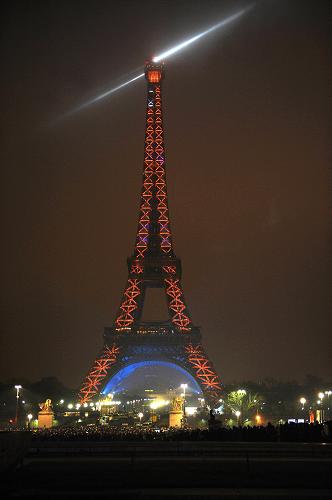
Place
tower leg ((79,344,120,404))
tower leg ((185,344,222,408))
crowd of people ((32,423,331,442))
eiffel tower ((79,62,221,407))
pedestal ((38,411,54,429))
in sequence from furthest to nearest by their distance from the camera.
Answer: eiffel tower ((79,62,221,407)), tower leg ((79,344,120,404)), tower leg ((185,344,222,408)), pedestal ((38,411,54,429)), crowd of people ((32,423,331,442))

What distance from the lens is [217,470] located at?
2188 centimetres

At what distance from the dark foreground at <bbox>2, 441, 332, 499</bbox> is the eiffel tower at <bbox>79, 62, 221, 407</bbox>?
55.9m

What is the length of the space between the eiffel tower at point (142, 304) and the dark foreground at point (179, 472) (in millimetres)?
55946

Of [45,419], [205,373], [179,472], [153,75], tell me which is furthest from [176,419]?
[153,75]

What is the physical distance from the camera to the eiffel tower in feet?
289

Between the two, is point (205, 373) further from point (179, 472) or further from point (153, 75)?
point (179, 472)

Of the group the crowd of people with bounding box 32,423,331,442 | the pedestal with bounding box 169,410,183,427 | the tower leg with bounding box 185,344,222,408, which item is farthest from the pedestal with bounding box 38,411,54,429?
the tower leg with bounding box 185,344,222,408

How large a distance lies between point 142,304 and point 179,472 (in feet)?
252

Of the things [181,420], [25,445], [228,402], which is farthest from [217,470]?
[228,402]

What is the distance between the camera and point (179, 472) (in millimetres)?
21547

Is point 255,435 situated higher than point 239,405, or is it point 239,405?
point 239,405

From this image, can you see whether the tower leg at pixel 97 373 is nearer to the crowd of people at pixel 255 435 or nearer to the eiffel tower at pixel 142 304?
the eiffel tower at pixel 142 304

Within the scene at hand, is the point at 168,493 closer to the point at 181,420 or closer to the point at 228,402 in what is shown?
the point at 181,420

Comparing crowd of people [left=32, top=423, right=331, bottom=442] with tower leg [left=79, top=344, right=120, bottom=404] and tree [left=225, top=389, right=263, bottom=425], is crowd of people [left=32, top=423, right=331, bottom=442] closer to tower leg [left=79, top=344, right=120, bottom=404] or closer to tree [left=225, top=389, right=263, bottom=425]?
tree [left=225, top=389, right=263, bottom=425]
